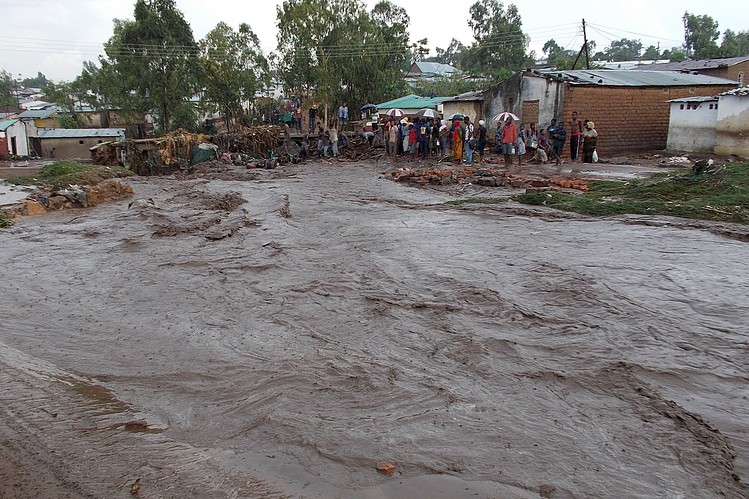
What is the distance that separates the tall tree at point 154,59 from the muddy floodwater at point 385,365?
2885cm

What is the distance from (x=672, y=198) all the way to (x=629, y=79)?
12660 millimetres

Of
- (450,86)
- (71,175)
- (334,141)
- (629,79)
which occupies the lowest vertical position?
(71,175)

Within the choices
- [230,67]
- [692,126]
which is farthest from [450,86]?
[692,126]

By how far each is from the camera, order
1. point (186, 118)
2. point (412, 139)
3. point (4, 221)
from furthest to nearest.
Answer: point (186, 118)
point (412, 139)
point (4, 221)

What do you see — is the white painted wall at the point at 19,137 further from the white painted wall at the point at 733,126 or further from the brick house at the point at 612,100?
the white painted wall at the point at 733,126

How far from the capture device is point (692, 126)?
65.1ft

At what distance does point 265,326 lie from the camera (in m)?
6.39

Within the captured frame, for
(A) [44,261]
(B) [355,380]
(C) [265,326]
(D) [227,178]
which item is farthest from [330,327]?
(D) [227,178]

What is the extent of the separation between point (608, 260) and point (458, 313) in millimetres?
3048

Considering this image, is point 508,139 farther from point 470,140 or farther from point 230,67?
point 230,67

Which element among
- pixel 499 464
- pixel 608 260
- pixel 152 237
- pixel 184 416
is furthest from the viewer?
pixel 152 237

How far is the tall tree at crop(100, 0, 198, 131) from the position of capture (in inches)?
1405

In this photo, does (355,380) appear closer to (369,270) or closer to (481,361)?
(481,361)

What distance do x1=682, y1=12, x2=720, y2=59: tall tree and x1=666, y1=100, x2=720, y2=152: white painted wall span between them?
31317 mm
